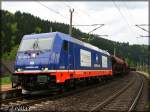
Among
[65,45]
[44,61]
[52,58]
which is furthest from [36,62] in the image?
[65,45]

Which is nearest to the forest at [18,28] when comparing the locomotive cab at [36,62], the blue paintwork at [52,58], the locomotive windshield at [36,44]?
the locomotive windshield at [36,44]

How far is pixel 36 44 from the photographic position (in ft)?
58.1

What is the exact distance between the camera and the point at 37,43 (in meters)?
17.7

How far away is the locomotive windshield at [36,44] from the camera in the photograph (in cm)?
1738

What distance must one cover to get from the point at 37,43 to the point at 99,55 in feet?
38.5

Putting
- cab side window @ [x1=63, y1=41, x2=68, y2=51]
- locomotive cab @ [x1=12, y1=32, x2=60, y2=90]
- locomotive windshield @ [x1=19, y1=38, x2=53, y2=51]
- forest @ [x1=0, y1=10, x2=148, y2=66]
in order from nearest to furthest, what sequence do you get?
locomotive cab @ [x1=12, y1=32, x2=60, y2=90]
locomotive windshield @ [x1=19, y1=38, x2=53, y2=51]
cab side window @ [x1=63, y1=41, x2=68, y2=51]
forest @ [x1=0, y1=10, x2=148, y2=66]

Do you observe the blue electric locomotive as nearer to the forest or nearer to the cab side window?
the cab side window

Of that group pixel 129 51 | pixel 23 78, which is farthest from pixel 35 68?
pixel 129 51

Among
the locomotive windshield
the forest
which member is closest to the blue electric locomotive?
the locomotive windshield

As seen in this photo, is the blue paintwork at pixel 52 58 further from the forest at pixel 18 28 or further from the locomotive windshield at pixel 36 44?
the forest at pixel 18 28

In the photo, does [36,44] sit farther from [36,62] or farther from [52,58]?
[52,58]

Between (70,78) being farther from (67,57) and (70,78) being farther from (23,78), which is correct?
(23,78)

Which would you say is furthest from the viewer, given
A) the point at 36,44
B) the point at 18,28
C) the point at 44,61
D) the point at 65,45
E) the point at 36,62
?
the point at 18,28

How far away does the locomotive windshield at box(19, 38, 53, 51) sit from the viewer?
684 inches
